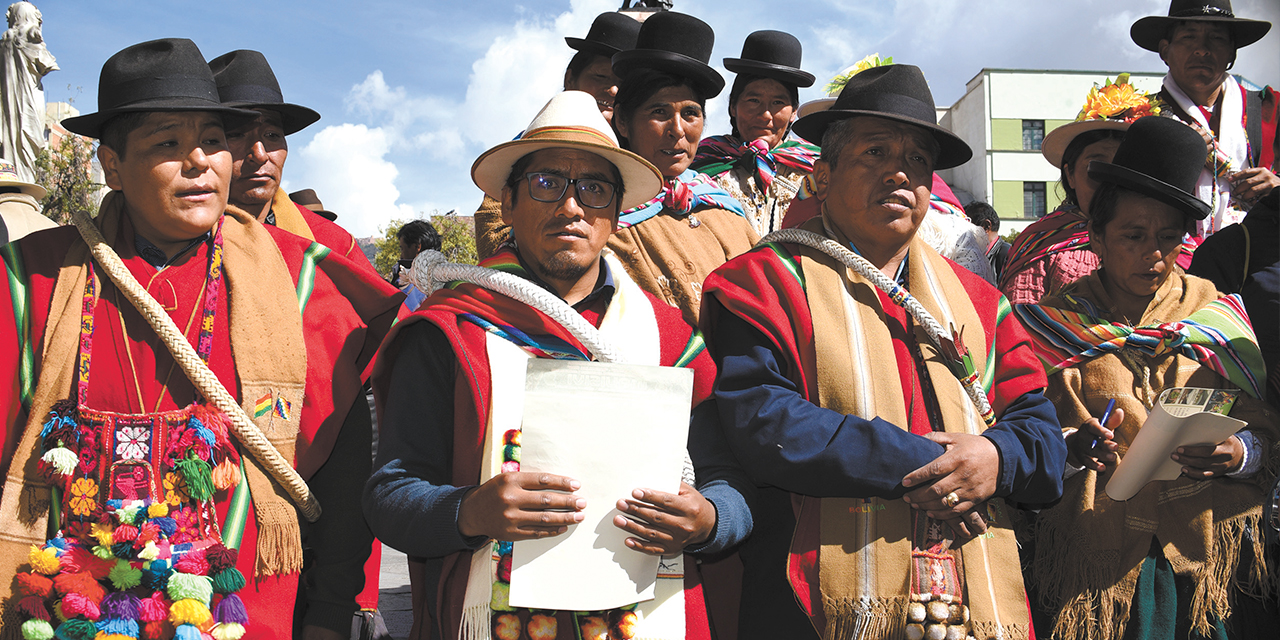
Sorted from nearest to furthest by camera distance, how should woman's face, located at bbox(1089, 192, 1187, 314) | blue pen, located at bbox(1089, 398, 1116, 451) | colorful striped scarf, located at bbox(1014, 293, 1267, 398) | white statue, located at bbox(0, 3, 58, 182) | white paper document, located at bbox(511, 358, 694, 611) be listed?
1. white paper document, located at bbox(511, 358, 694, 611)
2. blue pen, located at bbox(1089, 398, 1116, 451)
3. colorful striped scarf, located at bbox(1014, 293, 1267, 398)
4. woman's face, located at bbox(1089, 192, 1187, 314)
5. white statue, located at bbox(0, 3, 58, 182)

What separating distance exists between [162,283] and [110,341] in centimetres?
22

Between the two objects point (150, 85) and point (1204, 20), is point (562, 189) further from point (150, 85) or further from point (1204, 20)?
point (1204, 20)

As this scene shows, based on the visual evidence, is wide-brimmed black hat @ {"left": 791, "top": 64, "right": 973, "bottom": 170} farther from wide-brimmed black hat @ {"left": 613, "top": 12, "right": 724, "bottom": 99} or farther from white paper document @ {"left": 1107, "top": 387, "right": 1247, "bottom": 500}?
wide-brimmed black hat @ {"left": 613, "top": 12, "right": 724, "bottom": 99}

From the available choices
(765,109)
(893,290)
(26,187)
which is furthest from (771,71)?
(26,187)

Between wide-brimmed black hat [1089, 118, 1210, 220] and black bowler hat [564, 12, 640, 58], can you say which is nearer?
wide-brimmed black hat [1089, 118, 1210, 220]

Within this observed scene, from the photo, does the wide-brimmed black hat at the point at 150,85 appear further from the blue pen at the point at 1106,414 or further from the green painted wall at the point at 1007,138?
the green painted wall at the point at 1007,138

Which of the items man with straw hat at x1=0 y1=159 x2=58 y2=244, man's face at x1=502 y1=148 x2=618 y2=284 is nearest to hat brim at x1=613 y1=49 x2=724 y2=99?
man's face at x1=502 y1=148 x2=618 y2=284

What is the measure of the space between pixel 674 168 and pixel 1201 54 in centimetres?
318

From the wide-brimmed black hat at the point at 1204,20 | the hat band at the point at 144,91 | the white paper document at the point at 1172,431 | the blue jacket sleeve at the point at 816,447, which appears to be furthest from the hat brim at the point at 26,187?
the wide-brimmed black hat at the point at 1204,20

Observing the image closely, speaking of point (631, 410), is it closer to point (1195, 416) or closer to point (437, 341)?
point (437, 341)

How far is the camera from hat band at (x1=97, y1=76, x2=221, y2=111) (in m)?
2.68

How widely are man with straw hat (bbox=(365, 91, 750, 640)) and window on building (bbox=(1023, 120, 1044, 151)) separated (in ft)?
160

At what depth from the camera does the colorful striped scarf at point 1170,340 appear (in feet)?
11.0

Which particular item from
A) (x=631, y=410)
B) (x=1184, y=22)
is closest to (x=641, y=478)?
(x=631, y=410)
